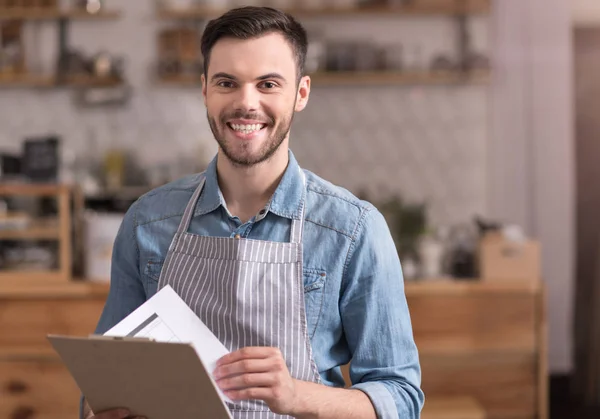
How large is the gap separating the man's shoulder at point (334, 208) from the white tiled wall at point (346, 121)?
348 cm

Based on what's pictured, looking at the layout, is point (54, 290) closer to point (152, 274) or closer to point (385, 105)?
point (385, 105)

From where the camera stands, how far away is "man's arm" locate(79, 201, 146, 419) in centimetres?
168

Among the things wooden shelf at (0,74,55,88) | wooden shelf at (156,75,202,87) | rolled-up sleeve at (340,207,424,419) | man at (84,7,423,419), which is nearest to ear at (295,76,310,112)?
man at (84,7,423,419)

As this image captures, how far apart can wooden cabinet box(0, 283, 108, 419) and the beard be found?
2.59 m

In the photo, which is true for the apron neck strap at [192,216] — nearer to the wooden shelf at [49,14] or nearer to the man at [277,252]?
the man at [277,252]

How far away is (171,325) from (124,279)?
10.0 inches

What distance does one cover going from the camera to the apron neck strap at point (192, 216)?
1595 mm

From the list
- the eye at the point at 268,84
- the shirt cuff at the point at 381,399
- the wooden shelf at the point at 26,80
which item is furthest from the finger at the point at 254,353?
the wooden shelf at the point at 26,80

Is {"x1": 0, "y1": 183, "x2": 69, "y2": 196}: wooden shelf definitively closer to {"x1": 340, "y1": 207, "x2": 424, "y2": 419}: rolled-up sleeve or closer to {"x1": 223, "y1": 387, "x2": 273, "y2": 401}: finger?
{"x1": 340, "y1": 207, "x2": 424, "y2": 419}: rolled-up sleeve

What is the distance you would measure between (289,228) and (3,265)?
2.77m

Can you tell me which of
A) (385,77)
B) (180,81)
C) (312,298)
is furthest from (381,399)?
(180,81)

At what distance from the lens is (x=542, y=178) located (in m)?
5.14

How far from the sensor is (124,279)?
67.2 inches

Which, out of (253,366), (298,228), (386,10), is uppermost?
(386,10)
